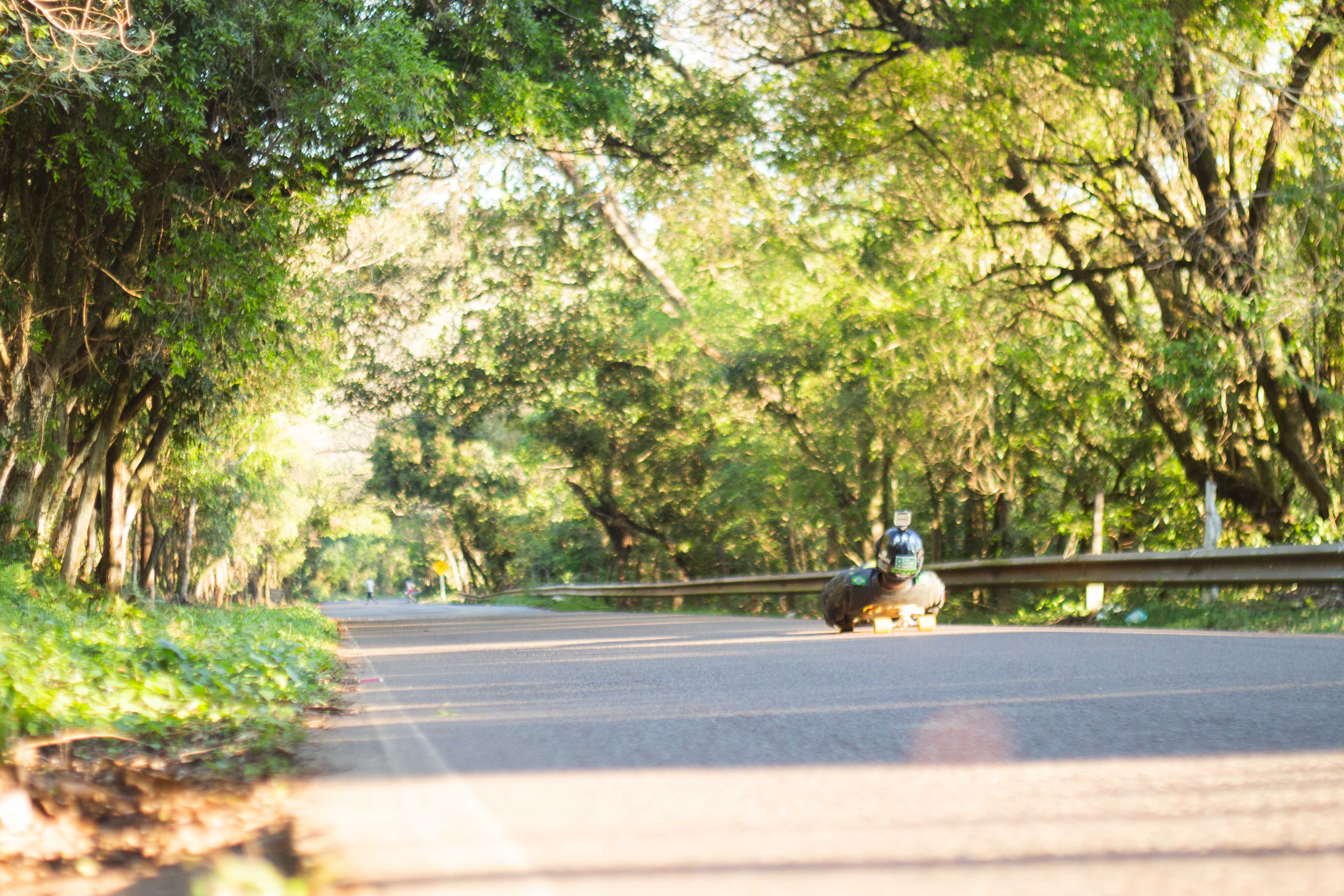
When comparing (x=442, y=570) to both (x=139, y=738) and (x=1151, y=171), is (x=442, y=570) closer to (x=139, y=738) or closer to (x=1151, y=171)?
(x=1151, y=171)

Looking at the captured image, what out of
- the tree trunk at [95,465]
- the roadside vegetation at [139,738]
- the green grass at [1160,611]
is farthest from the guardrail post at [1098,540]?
the tree trunk at [95,465]

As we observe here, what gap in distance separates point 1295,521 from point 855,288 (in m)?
7.16

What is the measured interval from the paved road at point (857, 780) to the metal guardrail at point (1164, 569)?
3.82 m

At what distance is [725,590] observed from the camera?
2709 centimetres

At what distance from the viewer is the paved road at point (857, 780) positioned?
348 centimetres

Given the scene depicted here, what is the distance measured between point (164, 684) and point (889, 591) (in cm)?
746

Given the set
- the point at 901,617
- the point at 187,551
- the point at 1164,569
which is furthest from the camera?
the point at 187,551

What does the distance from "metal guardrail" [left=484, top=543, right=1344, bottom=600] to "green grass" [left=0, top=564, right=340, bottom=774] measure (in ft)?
27.5

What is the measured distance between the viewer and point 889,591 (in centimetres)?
1318

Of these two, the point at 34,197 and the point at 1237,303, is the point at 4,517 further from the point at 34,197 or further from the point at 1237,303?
the point at 1237,303

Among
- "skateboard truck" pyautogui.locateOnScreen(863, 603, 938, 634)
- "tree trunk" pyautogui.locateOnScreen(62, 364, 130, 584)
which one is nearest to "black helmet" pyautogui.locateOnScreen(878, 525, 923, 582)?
"skateboard truck" pyautogui.locateOnScreen(863, 603, 938, 634)

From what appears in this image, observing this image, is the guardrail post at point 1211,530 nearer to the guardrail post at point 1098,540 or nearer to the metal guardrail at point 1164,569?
the metal guardrail at point 1164,569

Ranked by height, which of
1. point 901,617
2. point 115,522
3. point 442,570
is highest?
point 115,522

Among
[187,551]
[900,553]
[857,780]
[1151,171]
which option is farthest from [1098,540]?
[187,551]
